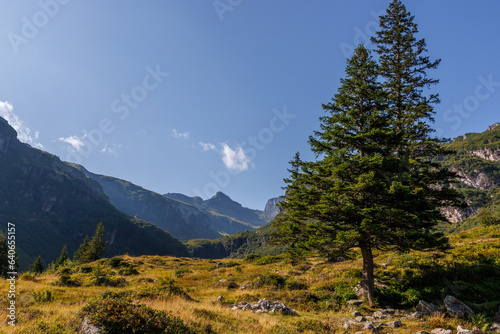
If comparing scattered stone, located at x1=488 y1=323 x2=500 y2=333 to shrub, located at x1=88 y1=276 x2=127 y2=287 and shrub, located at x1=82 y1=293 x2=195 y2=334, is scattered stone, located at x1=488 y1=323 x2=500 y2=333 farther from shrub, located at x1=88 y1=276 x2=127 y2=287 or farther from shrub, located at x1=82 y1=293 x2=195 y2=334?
shrub, located at x1=88 y1=276 x2=127 y2=287

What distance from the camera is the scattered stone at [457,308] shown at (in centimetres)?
1090

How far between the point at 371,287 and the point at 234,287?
1244cm

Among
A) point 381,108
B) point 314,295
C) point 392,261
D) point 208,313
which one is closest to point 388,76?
point 381,108

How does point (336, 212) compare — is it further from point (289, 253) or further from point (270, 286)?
point (270, 286)

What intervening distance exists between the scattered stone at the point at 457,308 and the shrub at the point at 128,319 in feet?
40.3

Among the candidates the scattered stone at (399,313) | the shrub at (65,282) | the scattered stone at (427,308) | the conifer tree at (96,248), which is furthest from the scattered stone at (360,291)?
the conifer tree at (96,248)

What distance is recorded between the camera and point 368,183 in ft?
42.6

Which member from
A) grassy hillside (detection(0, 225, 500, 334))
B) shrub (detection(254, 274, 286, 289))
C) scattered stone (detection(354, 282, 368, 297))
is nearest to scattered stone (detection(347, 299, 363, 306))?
grassy hillside (detection(0, 225, 500, 334))

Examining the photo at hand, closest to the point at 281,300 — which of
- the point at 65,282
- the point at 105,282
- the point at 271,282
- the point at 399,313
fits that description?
the point at 271,282

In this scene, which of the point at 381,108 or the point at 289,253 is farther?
the point at 381,108

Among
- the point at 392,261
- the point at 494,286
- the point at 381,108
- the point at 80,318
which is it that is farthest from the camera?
the point at 392,261

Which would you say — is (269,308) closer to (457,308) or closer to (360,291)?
(360,291)

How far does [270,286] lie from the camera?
19.6 metres

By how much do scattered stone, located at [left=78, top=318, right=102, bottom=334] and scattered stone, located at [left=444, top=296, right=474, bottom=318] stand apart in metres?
15.0
